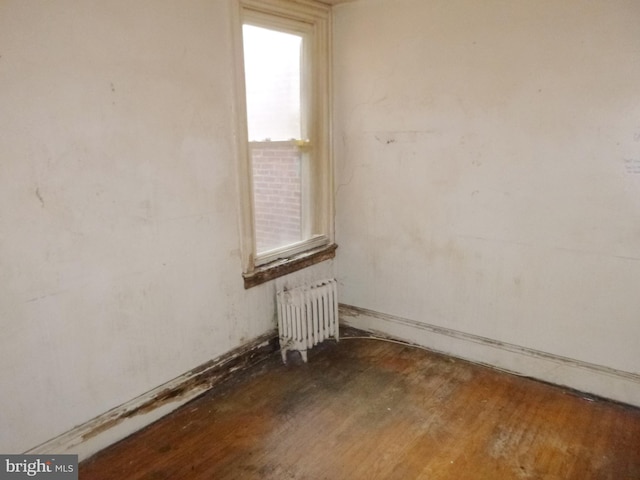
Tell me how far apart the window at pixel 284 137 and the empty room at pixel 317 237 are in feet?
0.06

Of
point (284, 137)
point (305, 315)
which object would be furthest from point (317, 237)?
point (284, 137)

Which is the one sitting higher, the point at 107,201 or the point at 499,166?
the point at 499,166

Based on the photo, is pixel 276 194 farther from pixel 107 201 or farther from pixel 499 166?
pixel 499 166

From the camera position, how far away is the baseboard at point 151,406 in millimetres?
2170

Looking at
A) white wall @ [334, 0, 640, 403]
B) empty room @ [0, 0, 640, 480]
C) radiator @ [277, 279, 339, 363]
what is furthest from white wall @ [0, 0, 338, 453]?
white wall @ [334, 0, 640, 403]

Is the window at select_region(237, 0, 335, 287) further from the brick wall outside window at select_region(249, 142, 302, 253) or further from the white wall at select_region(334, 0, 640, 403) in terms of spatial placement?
the white wall at select_region(334, 0, 640, 403)

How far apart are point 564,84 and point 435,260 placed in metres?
1.33

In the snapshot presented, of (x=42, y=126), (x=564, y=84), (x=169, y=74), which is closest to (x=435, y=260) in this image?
(x=564, y=84)

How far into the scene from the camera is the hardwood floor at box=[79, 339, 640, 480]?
215 centimetres

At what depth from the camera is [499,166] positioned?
9.08 feet

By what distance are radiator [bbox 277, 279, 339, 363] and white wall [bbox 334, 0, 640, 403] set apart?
0.48m

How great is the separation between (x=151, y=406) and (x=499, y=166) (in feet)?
8.13

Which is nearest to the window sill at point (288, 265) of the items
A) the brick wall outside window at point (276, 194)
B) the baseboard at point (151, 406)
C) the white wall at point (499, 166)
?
the brick wall outside window at point (276, 194)

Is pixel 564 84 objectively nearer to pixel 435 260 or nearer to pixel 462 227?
pixel 462 227
